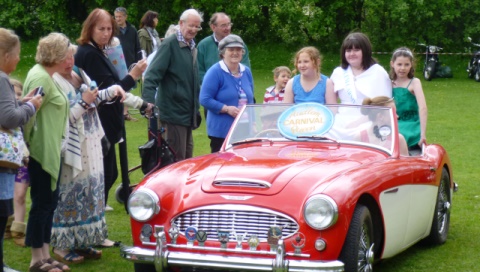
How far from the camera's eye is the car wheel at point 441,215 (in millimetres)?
7777

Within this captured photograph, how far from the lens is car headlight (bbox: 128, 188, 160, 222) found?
606cm

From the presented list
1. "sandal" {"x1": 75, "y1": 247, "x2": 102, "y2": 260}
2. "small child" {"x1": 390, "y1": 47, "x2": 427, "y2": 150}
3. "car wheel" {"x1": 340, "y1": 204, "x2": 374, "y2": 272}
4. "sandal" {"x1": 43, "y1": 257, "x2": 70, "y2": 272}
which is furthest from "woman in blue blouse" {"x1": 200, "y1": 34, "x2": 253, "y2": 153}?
"car wheel" {"x1": 340, "y1": 204, "x2": 374, "y2": 272}

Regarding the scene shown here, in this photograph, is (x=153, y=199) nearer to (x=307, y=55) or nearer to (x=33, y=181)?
(x=33, y=181)

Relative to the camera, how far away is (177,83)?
358 inches

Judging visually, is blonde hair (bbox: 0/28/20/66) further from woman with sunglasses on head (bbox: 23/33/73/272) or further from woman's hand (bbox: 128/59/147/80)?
woman's hand (bbox: 128/59/147/80)

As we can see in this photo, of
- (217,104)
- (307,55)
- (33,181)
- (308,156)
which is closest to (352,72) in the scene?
(307,55)

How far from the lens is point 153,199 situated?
6.07 meters

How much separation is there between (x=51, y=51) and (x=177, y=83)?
256cm

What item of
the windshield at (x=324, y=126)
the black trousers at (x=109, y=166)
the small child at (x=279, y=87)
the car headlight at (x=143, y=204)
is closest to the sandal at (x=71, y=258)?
the black trousers at (x=109, y=166)

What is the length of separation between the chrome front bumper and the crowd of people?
3.32 ft

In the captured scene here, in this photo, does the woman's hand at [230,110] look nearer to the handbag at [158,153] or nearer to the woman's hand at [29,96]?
the handbag at [158,153]

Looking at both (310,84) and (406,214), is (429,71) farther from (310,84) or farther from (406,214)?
(406,214)

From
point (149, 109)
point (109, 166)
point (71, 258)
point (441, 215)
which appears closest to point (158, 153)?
point (109, 166)

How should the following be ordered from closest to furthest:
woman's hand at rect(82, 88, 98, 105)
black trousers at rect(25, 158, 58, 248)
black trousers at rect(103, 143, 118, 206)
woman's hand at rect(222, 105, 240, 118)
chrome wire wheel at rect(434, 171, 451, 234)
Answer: black trousers at rect(25, 158, 58, 248) → woman's hand at rect(82, 88, 98, 105) → chrome wire wheel at rect(434, 171, 451, 234) → black trousers at rect(103, 143, 118, 206) → woman's hand at rect(222, 105, 240, 118)
